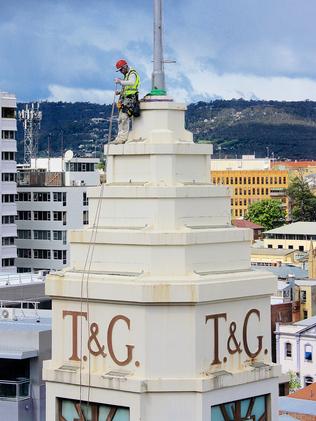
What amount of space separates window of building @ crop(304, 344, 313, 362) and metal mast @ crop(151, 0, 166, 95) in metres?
68.2

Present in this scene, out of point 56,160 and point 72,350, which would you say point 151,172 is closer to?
point 72,350

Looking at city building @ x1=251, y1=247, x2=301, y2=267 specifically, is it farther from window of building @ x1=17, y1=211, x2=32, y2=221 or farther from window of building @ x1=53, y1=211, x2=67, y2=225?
window of building @ x1=17, y1=211, x2=32, y2=221

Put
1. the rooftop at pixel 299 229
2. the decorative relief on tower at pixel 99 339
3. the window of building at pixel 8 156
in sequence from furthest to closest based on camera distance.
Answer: the rooftop at pixel 299 229 < the window of building at pixel 8 156 < the decorative relief on tower at pixel 99 339

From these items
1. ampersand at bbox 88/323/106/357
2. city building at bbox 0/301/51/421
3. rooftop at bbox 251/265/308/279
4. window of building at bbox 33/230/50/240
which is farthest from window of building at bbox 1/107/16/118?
ampersand at bbox 88/323/106/357

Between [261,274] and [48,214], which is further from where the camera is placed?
[48,214]

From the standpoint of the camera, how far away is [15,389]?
102 ft

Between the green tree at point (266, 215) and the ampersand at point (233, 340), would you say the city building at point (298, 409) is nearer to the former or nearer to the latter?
the ampersand at point (233, 340)

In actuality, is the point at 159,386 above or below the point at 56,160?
below

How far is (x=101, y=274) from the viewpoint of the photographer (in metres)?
18.0

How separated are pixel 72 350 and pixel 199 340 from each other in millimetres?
1746

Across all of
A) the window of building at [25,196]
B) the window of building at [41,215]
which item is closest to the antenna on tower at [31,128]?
the window of building at [25,196]

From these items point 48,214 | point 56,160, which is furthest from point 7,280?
point 56,160

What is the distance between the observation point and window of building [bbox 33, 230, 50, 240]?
112m

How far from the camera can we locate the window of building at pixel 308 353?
85438 millimetres
